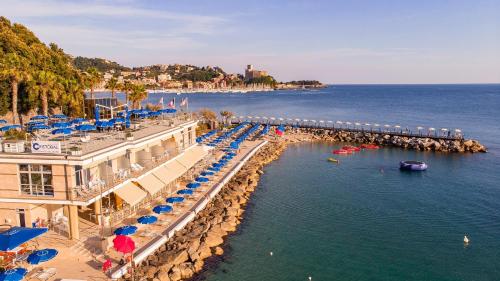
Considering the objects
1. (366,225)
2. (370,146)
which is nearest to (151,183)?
(366,225)

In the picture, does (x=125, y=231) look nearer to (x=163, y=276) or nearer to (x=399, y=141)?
(x=163, y=276)

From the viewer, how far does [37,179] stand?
2228cm

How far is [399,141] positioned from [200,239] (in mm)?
49093

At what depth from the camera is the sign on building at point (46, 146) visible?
2183 cm


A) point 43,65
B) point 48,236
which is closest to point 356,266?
point 48,236

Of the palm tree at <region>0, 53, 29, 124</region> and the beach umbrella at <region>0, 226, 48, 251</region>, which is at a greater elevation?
the palm tree at <region>0, 53, 29, 124</region>

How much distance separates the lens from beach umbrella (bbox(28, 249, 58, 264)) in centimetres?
1878

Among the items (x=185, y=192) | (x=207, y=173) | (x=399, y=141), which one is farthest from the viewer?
(x=399, y=141)

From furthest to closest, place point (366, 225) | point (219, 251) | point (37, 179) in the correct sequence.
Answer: point (366, 225) → point (219, 251) → point (37, 179)

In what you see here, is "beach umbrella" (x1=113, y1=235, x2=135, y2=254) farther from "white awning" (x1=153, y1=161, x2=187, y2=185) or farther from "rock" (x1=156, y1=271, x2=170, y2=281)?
"white awning" (x1=153, y1=161, x2=187, y2=185)

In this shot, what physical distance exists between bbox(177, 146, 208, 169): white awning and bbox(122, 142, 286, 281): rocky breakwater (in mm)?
3824

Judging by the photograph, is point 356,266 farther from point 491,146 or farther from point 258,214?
point 491,146

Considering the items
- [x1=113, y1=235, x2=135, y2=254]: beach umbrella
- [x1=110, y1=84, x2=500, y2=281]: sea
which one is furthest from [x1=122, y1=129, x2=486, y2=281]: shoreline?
[x1=113, y1=235, x2=135, y2=254]: beach umbrella

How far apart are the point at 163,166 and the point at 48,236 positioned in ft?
33.9
